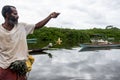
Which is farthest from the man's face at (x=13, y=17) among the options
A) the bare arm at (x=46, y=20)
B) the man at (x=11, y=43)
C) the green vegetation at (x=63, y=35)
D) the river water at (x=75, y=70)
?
the green vegetation at (x=63, y=35)

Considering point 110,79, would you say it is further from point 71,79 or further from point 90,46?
point 90,46

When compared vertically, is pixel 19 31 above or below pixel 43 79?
above

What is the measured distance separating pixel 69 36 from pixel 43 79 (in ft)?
308

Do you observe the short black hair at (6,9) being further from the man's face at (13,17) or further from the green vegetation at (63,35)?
the green vegetation at (63,35)

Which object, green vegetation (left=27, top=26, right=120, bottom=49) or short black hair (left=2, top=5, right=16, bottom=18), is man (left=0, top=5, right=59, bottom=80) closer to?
short black hair (left=2, top=5, right=16, bottom=18)

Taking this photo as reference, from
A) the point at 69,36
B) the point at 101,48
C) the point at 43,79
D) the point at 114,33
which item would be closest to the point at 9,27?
the point at 43,79

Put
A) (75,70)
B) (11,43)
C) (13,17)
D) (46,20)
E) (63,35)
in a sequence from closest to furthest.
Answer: (11,43)
(13,17)
(46,20)
(75,70)
(63,35)

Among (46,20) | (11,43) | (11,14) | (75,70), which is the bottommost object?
(75,70)

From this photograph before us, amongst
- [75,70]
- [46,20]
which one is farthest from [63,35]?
[46,20]

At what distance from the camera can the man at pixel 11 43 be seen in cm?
568

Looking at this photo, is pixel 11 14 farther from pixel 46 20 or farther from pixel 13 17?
pixel 46 20

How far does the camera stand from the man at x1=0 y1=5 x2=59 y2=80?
568cm

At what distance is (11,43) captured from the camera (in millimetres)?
5699

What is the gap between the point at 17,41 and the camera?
5.70 metres
